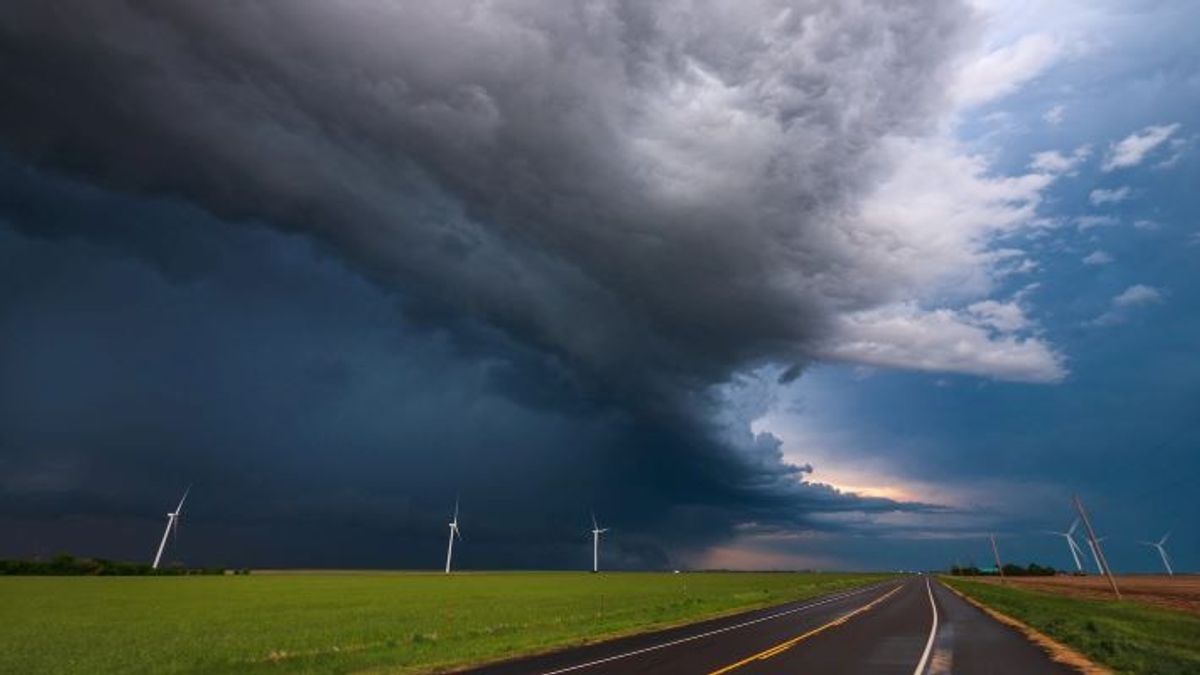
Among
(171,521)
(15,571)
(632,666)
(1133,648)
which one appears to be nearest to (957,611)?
(1133,648)

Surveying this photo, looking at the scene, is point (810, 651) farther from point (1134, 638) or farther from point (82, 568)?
point (82, 568)

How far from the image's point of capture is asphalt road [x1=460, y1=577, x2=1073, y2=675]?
22250 millimetres

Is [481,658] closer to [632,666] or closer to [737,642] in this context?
[632,666]

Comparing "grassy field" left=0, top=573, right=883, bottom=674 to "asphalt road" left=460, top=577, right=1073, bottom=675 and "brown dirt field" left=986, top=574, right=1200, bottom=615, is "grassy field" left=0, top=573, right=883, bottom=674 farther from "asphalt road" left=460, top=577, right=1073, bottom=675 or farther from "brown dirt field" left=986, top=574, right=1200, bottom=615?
"brown dirt field" left=986, top=574, right=1200, bottom=615

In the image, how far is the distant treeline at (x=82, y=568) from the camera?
15438 centimetres

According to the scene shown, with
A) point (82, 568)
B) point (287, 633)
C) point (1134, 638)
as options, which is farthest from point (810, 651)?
point (82, 568)

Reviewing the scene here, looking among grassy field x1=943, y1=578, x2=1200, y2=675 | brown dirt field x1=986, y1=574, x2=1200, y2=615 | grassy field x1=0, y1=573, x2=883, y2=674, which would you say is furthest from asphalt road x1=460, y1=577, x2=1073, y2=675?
brown dirt field x1=986, y1=574, x2=1200, y2=615

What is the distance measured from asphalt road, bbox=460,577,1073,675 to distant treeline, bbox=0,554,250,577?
158m

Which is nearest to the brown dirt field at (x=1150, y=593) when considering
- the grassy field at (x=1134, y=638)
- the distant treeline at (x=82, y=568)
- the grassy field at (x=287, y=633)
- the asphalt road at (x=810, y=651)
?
the grassy field at (x=1134, y=638)

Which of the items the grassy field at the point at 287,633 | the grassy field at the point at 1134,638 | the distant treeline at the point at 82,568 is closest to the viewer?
the grassy field at the point at 1134,638

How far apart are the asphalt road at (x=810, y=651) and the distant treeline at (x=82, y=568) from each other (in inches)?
6208

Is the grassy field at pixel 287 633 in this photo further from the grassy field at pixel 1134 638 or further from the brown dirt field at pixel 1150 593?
the brown dirt field at pixel 1150 593

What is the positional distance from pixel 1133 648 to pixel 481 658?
22120 mm

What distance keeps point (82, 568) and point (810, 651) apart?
603 feet
